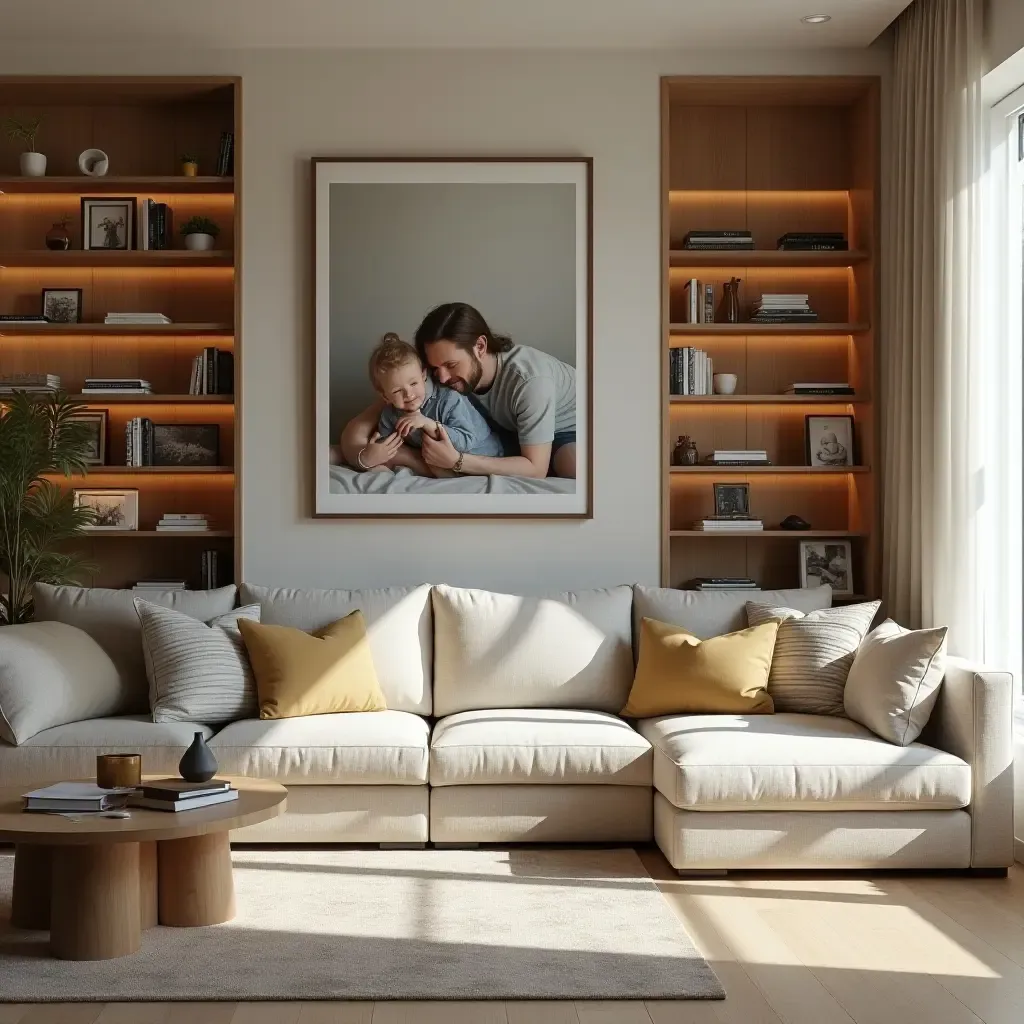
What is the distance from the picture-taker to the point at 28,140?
5.48 m

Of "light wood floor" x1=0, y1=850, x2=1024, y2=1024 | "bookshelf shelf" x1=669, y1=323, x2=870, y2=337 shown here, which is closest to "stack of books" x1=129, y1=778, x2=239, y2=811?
"light wood floor" x1=0, y1=850, x2=1024, y2=1024

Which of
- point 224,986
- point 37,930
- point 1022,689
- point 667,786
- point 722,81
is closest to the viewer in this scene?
point 224,986

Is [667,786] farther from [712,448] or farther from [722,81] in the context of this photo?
[722,81]

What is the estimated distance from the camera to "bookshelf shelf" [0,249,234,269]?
529 centimetres

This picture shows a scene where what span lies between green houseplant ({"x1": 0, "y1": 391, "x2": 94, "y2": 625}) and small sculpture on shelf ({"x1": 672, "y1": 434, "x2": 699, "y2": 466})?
2451mm

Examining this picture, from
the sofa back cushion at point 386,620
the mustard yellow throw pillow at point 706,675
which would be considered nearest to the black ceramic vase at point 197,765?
the sofa back cushion at point 386,620

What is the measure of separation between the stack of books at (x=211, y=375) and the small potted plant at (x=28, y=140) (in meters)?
1.03

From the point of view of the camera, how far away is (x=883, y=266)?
5391mm

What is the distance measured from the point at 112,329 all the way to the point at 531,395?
178 centimetres

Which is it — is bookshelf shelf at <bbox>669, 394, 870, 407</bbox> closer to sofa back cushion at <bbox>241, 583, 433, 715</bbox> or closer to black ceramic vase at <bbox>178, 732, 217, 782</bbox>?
sofa back cushion at <bbox>241, 583, 433, 715</bbox>

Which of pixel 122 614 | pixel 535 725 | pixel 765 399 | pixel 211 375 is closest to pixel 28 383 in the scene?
pixel 211 375

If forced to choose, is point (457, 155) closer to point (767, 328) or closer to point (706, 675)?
point (767, 328)

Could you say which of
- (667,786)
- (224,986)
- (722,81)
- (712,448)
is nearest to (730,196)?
(722,81)

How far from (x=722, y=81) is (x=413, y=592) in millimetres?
2498
